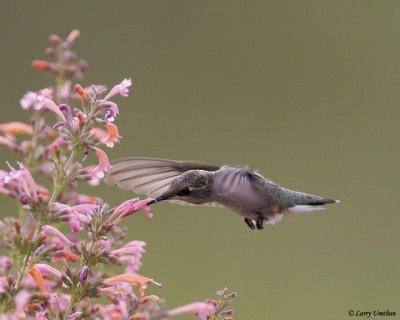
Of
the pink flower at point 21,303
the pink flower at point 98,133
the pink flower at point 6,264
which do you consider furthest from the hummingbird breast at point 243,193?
the pink flower at point 21,303

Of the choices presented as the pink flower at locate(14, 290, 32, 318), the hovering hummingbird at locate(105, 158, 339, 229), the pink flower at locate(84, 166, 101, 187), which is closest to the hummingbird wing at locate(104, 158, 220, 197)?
the hovering hummingbird at locate(105, 158, 339, 229)

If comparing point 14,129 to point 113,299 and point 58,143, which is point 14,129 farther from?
point 113,299

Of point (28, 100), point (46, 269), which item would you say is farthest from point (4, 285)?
point (28, 100)

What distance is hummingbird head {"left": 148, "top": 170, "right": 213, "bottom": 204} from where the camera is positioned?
2084 mm

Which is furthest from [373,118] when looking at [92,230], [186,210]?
[92,230]

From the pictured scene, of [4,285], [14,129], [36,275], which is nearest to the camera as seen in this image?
[4,285]

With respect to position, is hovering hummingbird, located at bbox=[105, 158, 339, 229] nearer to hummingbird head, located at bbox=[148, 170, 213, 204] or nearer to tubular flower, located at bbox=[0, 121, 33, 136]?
hummingbird head, located at bbox=[148, 170, 213, 204]

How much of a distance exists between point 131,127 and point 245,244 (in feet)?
4.68

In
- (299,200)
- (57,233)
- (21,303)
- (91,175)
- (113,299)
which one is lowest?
(21,303)

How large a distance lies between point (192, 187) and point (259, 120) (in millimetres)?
3366

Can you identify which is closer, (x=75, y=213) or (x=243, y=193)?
(x=75, y=213)

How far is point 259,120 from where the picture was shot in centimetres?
544

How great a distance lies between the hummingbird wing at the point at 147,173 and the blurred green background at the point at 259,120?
2.02 metres

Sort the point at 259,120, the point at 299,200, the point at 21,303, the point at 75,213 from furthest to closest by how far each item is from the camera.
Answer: the point at 259,120 → the point at 299,200 → the point at 75,213 → the point at 21,303
